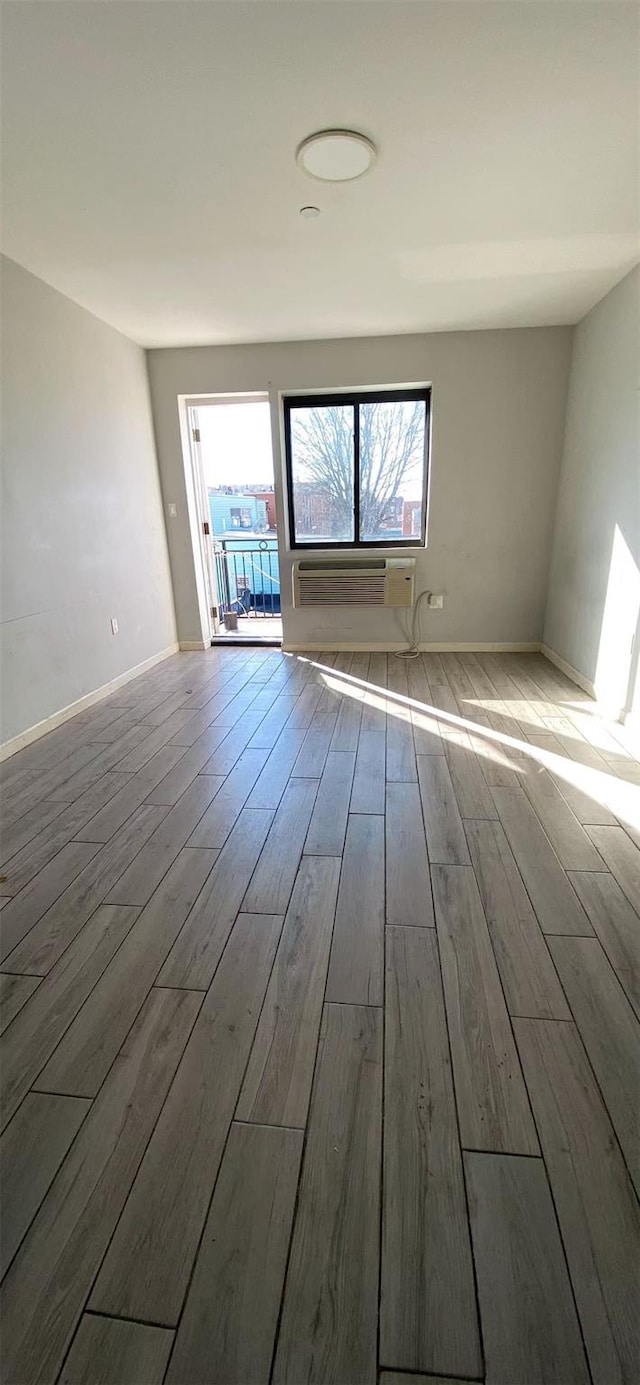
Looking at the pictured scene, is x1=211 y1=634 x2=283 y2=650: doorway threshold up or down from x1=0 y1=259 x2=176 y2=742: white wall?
down

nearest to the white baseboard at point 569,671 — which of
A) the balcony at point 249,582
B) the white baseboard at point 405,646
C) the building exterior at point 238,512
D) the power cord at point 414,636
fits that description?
the white baseboard at point 405,646

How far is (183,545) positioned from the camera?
4723mm

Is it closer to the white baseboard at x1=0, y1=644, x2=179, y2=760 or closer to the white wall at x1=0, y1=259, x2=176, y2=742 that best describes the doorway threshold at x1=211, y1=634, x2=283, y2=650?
the white baseboard at x1=0, y1=644, x2=179, y2=760

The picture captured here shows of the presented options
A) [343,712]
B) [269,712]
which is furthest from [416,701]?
[269,712]

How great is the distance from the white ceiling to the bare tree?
3.71 feet

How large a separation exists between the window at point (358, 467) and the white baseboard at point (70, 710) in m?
1.68

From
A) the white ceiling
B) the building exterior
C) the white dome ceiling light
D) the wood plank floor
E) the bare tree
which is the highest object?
the white ceiling

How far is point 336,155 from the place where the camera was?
1942 millimetres

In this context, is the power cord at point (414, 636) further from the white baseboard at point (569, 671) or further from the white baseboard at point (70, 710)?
the white baseboard at point (70, 710)

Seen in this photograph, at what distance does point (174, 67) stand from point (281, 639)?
148 inches

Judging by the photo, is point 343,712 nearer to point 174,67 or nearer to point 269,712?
point 269,712

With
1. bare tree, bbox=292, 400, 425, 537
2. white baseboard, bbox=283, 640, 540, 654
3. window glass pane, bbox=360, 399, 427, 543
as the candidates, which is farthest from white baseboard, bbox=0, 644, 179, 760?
window glass pane, bbox=360, 399, 427, 543

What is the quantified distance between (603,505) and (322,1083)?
3455 mm

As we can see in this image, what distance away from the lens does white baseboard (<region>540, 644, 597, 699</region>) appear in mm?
3527
